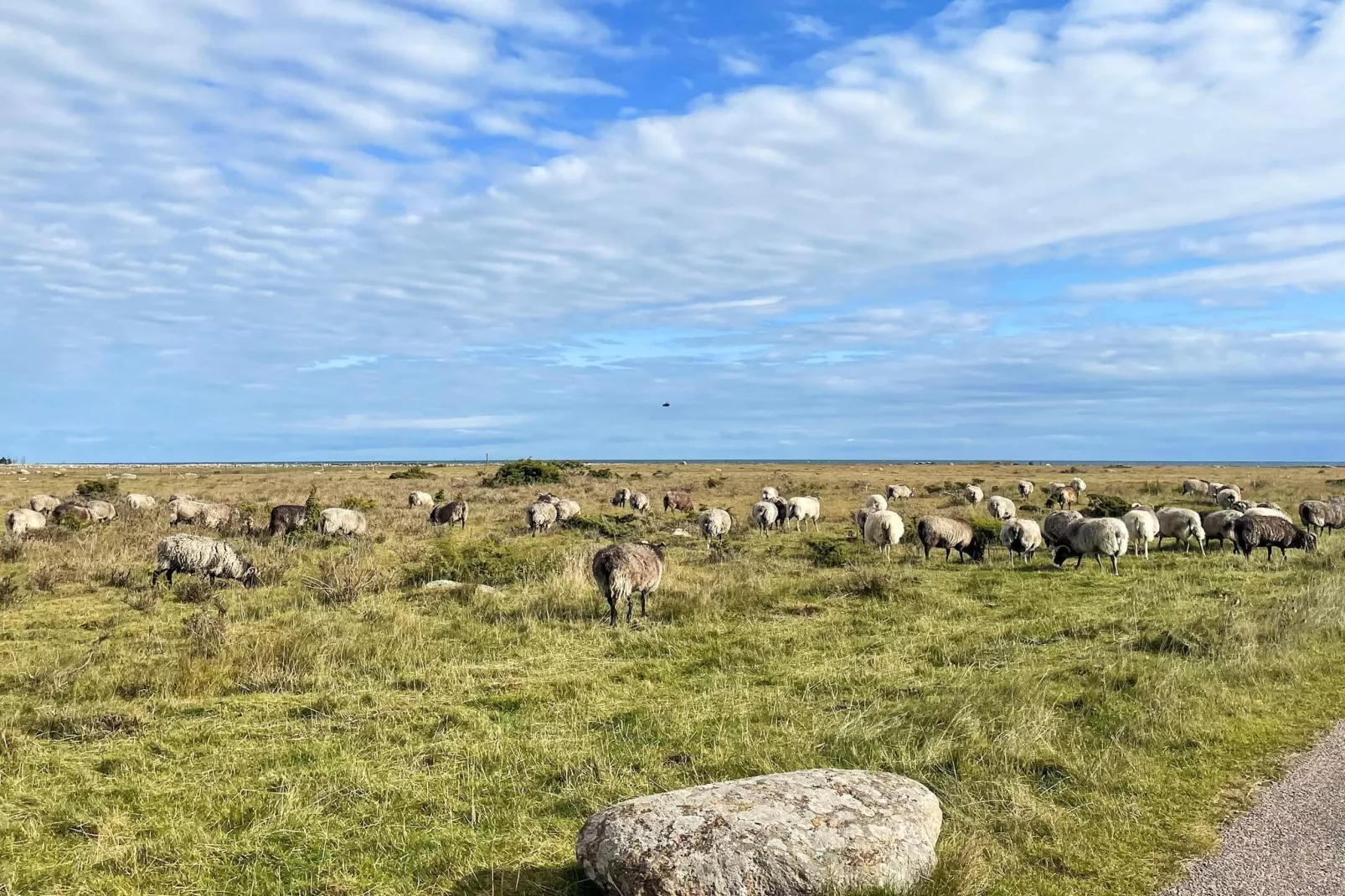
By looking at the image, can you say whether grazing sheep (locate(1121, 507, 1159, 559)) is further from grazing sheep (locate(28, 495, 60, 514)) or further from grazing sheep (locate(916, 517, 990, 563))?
grazing sheep (locate(28, 495, 60, 514))

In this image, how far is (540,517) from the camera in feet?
90.7

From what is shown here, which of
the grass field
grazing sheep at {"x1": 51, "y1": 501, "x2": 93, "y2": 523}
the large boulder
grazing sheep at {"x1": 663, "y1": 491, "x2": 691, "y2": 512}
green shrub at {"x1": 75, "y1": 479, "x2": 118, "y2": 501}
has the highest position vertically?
green shrub at {"x1": 75, "y1": 479, "x2": 118, "y2": 501}

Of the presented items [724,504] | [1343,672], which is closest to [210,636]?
[1343,672]

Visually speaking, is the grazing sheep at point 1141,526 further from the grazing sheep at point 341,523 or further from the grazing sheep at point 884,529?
the grazing sheep at point 341,523

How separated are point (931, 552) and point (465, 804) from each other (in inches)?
764

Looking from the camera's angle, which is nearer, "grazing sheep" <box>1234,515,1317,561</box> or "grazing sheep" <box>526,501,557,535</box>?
"grazing sheep" <box>1234,515,1317,561</box>

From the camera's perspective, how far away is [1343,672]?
10.5m

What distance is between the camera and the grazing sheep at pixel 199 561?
1717cm

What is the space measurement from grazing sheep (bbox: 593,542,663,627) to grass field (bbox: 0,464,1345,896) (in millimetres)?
664

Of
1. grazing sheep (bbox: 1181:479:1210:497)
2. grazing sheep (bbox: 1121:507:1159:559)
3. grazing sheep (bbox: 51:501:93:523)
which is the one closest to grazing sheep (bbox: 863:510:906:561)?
grazing sheep (bbox: 1121:507:1159:559)

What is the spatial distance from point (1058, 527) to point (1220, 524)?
538cm

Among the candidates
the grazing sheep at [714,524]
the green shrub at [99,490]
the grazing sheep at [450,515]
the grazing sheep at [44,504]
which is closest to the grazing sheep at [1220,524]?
the grazing sheep at [714,524]

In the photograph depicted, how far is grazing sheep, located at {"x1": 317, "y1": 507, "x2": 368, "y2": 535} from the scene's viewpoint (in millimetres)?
24609

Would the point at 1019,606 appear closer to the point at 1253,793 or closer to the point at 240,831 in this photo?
the point at 1253,793
